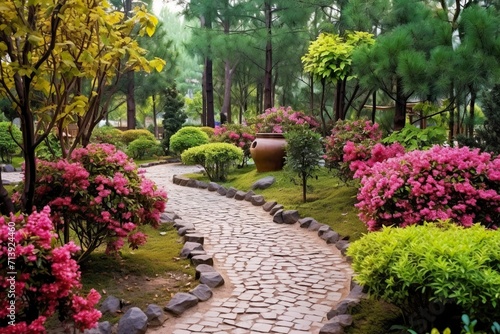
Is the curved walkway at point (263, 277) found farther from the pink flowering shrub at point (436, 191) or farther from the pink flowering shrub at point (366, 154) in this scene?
the pink flowering shrub at point (366, 154)

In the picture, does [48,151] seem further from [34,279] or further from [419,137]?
[34,279]

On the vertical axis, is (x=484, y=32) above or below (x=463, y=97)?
above

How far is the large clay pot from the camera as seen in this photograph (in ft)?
32.4

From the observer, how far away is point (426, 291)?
266 centimetres

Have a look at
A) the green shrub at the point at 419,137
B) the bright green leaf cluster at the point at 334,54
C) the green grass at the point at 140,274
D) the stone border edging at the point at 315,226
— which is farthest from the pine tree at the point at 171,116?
the green grass at the point at 140,274

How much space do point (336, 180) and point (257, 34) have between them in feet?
21.2

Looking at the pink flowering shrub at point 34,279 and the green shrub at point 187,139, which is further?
the green shrub at point 187,139

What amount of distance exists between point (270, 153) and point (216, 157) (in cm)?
113

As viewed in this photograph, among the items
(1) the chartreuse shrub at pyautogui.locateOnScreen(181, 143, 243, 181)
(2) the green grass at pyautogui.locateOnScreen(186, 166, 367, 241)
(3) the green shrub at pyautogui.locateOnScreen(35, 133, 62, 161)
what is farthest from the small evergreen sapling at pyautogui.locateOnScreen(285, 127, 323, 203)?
(3) the green shrub at pyautogui.locateOnScreen(35, 133, 62, 161)

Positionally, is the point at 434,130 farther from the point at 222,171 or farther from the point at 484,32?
the point at 222,171

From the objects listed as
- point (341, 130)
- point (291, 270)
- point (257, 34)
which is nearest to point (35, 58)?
point (291, 270)

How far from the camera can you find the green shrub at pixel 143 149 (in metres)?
15.8

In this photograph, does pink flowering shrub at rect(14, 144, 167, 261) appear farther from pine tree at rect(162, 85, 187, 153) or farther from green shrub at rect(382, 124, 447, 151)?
pine tree at rect(162, 85, 187, 153)

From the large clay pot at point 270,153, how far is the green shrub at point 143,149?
22.5ft
